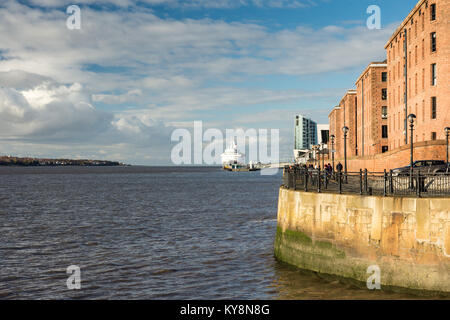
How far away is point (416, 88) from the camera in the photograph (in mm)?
49875

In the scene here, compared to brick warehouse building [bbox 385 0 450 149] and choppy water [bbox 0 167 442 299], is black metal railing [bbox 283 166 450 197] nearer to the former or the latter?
choppy water [bbox 0 167 442 299]

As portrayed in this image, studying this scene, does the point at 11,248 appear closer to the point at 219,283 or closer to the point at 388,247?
the point at 219,283

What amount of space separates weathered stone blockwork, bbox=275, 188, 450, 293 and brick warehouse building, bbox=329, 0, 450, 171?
21.2 metres

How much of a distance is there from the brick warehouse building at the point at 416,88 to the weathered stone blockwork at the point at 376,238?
21.2 meters

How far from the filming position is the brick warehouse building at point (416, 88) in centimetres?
4284

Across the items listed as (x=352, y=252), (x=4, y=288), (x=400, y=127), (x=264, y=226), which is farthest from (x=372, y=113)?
(x=4, y=288)

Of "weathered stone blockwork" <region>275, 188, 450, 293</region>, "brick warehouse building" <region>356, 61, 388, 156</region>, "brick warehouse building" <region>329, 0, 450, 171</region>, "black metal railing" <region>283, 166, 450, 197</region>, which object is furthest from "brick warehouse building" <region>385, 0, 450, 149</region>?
"weathered stone blockwork" <region>275, 188, 450, 293</region>

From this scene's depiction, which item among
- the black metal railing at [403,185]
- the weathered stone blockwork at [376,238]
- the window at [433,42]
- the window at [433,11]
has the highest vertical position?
A: the window at [433,11]

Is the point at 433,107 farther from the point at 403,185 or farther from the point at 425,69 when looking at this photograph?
the point at 403,185

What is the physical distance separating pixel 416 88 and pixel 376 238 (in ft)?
123

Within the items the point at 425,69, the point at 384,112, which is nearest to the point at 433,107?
the point at 425,69

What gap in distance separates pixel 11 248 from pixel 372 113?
2248 inches

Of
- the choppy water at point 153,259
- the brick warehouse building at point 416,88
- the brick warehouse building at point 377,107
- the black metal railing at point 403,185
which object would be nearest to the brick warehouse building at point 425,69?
the brick warehouse building at point 416,88

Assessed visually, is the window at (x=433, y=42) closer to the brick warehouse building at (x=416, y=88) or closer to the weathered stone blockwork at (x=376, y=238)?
the brick warehouse building at (x=416, y=88)
